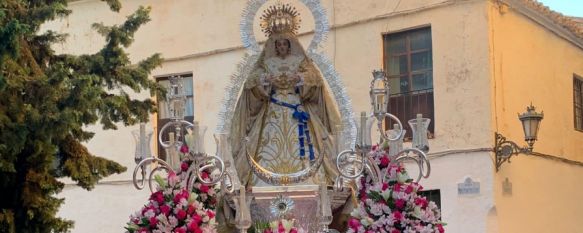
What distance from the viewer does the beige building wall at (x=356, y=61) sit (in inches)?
595

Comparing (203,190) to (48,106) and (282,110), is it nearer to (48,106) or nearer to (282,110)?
(282,110)

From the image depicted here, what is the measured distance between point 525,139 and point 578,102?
2.89 m

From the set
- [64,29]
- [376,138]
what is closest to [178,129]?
[376,138]

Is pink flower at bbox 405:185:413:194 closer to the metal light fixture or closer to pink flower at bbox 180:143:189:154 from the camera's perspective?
pink flower at bbox 180:143:189:154

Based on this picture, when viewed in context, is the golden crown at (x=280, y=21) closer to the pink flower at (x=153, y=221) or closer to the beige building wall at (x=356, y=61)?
the pink flower at (x=153, y=221)

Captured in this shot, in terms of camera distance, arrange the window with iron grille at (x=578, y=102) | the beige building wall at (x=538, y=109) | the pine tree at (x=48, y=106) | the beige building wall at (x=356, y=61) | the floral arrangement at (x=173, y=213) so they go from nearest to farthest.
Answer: the floral arrangement at (x=173, y=213) < the pine tree at (x=48, y=106) < the beige building wall at (x=356, y=61) < the beige building wall at (x=538, y=109) < the window with iron grille at (x=578, y=102)

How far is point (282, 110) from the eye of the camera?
400 inches

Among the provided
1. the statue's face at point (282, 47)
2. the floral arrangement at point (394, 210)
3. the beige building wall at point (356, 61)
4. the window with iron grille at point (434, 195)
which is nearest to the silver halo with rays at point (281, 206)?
the floral arrangement at point (394, 210)

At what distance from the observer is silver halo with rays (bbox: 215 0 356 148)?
1007 centimetres

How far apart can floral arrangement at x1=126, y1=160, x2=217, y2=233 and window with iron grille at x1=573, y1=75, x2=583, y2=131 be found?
29.6 feet

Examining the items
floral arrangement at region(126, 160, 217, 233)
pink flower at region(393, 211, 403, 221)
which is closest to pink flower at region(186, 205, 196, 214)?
floral arrangement at region(126, 160, 217, 233)

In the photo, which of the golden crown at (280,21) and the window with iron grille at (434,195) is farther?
the window with iron grille at (434,195)

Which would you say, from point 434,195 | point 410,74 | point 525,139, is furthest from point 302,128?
point 410,74

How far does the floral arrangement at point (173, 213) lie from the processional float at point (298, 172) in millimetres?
164
